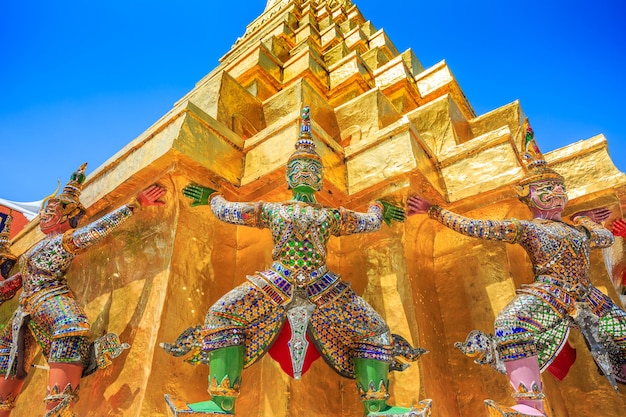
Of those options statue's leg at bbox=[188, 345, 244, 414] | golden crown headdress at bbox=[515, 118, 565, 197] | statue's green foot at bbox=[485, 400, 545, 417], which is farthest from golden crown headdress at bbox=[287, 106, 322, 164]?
statue's green foot at bbox=[485, 400, 545, 417]

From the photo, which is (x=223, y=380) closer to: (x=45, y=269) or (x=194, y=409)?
(x=194, y=409)

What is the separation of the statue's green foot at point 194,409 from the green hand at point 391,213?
6.42ft

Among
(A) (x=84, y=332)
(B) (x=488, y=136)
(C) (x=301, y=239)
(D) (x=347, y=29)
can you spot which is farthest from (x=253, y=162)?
(D) (x=347, y=29)

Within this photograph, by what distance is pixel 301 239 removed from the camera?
2.93 metres

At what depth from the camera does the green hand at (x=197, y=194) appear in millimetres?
3461

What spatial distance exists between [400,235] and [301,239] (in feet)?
4.38

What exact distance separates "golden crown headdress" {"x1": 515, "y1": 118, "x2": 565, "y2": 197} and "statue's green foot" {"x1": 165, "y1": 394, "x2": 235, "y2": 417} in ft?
9.44

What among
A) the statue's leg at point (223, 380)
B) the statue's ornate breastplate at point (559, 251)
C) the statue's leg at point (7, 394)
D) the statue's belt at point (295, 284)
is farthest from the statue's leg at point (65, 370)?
the statue's ornate breastplate at point (559, 251)

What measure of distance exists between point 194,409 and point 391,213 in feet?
7.00

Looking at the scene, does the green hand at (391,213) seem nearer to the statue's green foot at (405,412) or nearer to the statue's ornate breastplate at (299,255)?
the statue's ornate breastplate at (299,255)

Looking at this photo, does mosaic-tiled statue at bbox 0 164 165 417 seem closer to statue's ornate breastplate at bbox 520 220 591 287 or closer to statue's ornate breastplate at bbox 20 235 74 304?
statue's ornate breastplate at bbox 20 235 74 304

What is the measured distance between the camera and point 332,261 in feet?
13.7

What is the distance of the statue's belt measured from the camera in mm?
2775

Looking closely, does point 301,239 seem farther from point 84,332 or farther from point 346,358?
point 84,332
